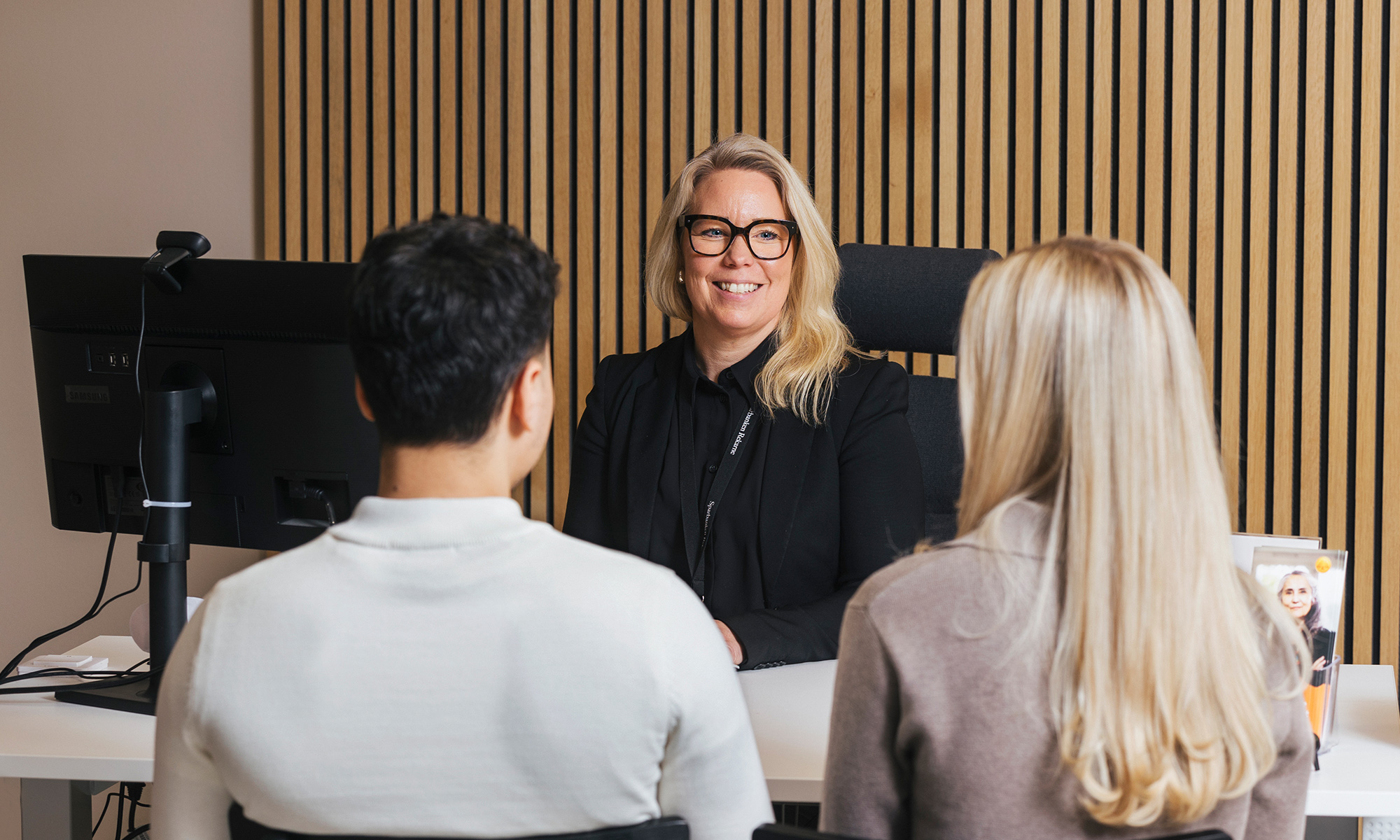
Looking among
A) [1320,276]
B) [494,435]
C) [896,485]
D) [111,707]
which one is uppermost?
[1320,276]

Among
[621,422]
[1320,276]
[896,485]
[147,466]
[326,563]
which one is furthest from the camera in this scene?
[1320,276]

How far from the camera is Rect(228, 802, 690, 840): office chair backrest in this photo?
949mm

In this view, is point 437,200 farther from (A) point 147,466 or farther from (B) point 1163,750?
(B) point 1163,750

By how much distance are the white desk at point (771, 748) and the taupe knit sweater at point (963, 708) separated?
41cm

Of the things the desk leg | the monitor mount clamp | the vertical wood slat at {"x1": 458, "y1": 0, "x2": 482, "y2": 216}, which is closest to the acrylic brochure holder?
the monitor mount clamp

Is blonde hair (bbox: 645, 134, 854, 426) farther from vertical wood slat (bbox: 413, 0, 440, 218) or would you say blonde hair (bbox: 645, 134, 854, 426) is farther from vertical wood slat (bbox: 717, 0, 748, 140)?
vertical wood slat (bbox: 413, 0, 440, 218)

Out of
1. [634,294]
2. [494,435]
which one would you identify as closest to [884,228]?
[634,294]

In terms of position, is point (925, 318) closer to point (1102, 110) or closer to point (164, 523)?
point (1102, 110)

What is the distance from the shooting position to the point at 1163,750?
99 centimetres

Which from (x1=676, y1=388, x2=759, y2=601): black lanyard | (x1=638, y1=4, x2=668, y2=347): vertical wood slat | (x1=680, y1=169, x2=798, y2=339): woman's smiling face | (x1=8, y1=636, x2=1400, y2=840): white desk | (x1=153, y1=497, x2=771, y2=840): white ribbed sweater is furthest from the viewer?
(x1=638, y1=4, x2=668, y2=347): vertical wood slat

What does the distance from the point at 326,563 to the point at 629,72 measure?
9.52ft

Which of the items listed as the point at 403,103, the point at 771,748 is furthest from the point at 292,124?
the point at 771,748

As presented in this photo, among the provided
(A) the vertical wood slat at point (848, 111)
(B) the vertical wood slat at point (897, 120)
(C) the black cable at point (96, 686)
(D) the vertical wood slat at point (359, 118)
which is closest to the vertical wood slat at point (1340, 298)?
(B) the vertical wood slat at point (897, 120)

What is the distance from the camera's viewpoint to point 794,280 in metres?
2.49
